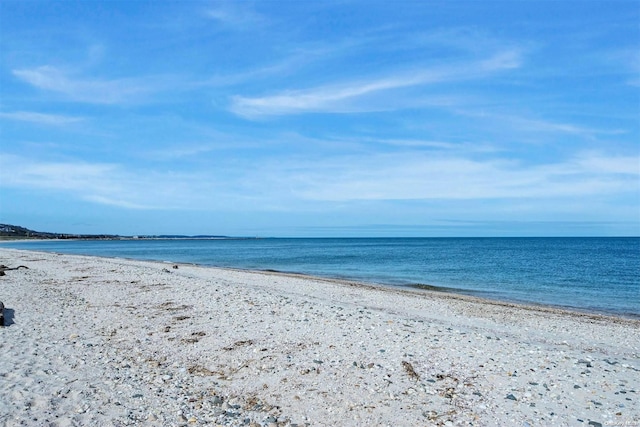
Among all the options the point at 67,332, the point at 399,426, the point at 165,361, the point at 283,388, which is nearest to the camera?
the point at 399,426

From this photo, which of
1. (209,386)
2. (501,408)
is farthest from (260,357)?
(501,408)

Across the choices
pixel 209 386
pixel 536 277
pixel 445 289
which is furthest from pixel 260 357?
pixel 536 277

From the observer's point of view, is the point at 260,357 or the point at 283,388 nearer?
the point at 283,388

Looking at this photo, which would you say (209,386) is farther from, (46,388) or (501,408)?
(501,408)

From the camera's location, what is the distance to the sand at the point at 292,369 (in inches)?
274

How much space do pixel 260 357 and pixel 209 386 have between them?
62.5 inches

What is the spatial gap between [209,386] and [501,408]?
486 cm

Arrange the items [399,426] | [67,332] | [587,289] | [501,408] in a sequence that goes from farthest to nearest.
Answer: [587,289], [67,332], [501,408], [399,426]

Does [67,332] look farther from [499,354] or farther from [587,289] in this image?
[587,289]

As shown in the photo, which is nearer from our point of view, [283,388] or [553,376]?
[283,388]

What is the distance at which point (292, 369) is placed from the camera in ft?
29.2

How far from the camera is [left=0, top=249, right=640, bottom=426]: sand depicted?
22.9ft

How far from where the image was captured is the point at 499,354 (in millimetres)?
9938

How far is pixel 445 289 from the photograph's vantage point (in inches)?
1147
